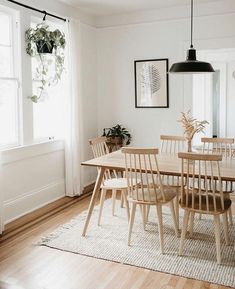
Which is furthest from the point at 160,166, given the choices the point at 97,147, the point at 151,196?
the point at 97,147

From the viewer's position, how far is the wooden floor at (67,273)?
2.68 m

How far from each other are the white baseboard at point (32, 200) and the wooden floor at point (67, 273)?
67 cm

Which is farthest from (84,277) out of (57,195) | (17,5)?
(17,5)

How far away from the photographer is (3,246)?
3.38 m

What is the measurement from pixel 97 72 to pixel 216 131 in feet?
9.75

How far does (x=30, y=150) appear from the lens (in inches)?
171

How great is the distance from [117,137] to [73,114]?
2.95 ft

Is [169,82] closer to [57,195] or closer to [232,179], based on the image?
[57,195]

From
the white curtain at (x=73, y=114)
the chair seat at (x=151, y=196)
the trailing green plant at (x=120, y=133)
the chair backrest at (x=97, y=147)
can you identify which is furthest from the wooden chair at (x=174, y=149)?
the white curtain at (x=73, y=114)

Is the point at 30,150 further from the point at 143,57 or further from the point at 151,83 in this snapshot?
the point at 143,57

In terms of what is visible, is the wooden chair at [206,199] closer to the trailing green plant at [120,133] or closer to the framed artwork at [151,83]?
the framed artwork at [151,83]

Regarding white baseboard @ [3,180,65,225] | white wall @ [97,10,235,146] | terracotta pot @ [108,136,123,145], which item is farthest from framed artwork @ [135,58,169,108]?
white baseboard @ [3,180,65,225]

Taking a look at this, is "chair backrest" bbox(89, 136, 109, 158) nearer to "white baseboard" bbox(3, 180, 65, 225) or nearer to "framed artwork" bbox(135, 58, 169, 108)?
"white baseboard" bbox(3, 180, 65, 225)

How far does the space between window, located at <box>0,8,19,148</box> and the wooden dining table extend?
1.13 metres
